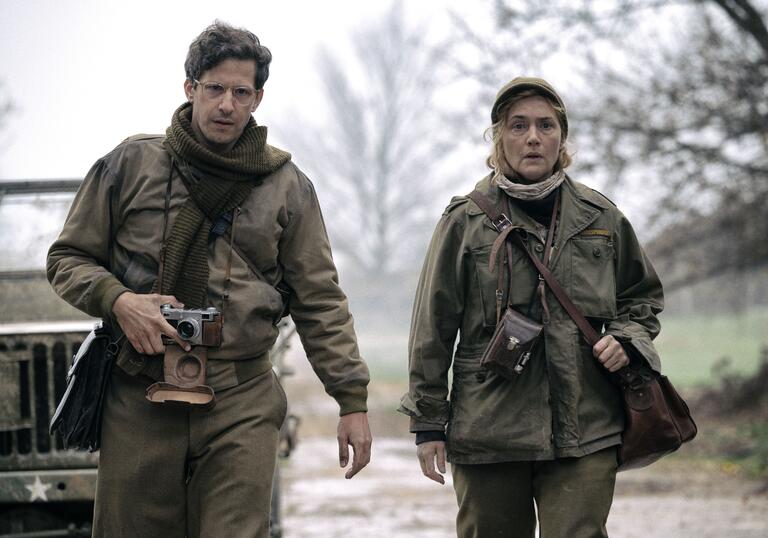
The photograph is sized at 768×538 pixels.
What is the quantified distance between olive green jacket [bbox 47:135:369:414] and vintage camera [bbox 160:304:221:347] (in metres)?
0.09

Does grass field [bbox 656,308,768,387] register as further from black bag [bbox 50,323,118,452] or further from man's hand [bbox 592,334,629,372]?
black bag [bbox 50,323,118,452]

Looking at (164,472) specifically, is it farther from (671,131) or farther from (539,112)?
(671,131)

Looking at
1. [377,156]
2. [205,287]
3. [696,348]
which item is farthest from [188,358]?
[377,156]

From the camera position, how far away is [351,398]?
4.07 metres

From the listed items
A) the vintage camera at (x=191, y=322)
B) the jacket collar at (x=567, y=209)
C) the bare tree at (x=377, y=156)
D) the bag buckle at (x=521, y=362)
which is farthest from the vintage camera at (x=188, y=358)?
the bare tree at (x=377, y=156)

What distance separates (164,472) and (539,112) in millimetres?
1891

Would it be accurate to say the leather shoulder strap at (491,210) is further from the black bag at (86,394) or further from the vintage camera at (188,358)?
the black bag at (86,394)

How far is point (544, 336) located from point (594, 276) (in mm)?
299

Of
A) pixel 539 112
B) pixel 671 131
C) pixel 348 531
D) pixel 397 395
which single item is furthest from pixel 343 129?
pixel 539 112

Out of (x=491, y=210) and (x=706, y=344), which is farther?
(x=706, y=344)

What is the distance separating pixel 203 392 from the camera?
3.71m

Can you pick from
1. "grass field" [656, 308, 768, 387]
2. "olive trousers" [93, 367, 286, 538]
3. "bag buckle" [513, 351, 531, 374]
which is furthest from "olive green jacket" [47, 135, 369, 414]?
"grass field" [656, 308, 768, 387]

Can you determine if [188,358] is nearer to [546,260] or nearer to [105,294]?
[105,294]

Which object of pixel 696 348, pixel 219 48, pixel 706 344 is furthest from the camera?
pixel 706 344
